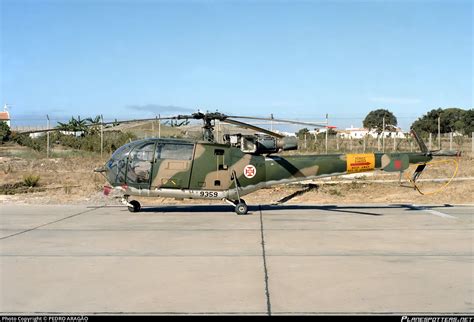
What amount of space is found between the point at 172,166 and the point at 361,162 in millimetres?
5051

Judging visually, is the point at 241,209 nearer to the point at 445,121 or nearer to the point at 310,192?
the point at 310,192

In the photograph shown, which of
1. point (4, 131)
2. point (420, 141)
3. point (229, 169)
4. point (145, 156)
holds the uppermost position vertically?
point (4, 131)

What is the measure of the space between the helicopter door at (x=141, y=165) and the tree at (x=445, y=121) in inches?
2342

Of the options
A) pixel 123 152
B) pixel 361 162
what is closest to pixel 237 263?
→ pixel 123 152

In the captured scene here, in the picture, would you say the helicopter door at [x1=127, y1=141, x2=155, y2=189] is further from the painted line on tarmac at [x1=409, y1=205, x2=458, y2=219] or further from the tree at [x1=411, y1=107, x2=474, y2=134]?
the tree at [x1=411, y1=107, x2=474, y2=134]

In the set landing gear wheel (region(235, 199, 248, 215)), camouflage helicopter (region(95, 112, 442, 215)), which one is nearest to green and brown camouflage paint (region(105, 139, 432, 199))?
camouflage helicopter (region(95, 112, 442, 215))

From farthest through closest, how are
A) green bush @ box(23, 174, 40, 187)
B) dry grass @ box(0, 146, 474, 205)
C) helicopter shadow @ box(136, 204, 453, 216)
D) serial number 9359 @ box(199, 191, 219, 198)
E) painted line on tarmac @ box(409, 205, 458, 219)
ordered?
green bush @ box(23, 174, 40, 187) → dry grass @ box(0, 146, 474, 205) → helicopter shadow @ box(136, 204, 453, 216) → serial number 9359 @ box(199, 191, 219, 198) → painted line on tarmac @ box(409, 205, 458, 219)

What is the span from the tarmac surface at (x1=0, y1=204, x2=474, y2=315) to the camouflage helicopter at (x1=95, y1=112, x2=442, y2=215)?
0.82 m

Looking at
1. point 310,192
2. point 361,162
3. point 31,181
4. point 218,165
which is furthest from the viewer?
point 31,181

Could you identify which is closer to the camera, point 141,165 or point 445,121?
point 141,165

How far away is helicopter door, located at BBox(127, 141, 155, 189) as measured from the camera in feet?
45.4

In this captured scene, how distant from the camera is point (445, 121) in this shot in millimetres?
83875

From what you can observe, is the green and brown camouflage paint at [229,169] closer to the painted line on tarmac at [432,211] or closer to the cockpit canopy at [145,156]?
the cockpit canopy at [145,156]

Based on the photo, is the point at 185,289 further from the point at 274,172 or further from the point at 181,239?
the point at 274,172
